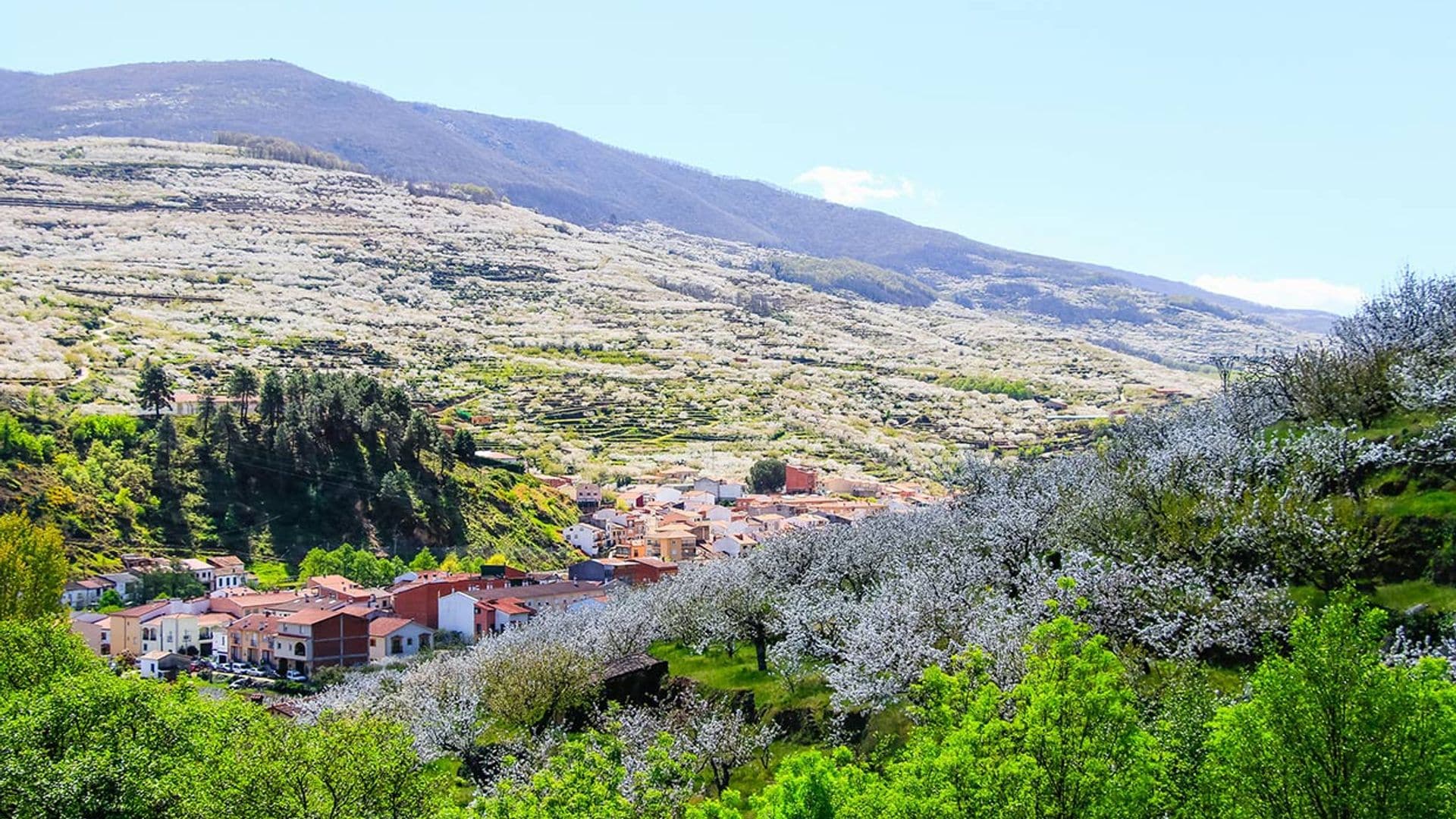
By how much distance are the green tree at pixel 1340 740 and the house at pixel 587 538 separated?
94.8 m

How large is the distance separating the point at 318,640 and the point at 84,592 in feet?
67.6

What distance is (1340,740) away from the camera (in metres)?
16.8

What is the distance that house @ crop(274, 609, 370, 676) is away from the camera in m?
74.5

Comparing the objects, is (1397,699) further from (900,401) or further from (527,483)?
(900,401)

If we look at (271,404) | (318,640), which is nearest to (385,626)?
(318,640)

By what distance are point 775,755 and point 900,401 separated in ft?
528

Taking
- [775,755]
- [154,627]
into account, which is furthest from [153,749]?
[154,627]

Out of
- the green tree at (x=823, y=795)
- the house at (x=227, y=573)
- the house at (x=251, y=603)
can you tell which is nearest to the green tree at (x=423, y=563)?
the house at (x=227, y=573)

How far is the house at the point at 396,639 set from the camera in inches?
3004

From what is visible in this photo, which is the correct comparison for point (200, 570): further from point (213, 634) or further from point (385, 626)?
point (385, 626)

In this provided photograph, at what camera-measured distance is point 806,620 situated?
42375 mm

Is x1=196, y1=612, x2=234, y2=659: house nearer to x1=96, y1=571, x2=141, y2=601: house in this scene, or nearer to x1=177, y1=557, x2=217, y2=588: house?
x1=96, y1=571, x2=141, y2=601: house

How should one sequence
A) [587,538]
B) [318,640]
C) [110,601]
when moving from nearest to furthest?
1. [318,640]
2. [110,601]
3. [587,538]

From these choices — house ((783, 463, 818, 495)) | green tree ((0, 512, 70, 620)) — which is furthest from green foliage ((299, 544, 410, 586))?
house ((783, 463, 818, 495))
